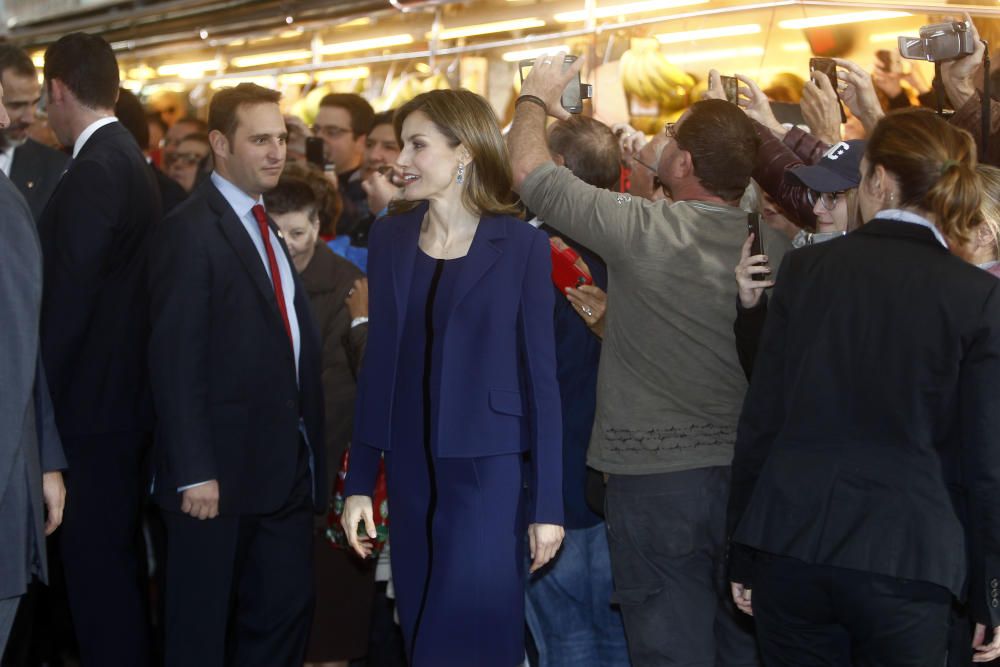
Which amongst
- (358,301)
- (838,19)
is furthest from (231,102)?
(838,19)

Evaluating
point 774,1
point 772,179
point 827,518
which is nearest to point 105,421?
point 772,179

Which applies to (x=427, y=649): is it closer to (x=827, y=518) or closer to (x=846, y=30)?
(x=827, y=518)

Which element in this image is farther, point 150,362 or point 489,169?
point 150,362

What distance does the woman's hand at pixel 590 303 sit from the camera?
3.54m

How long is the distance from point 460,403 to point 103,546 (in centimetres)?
163

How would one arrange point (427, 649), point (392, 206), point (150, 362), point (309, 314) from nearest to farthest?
point (427, 649) → point (392, 206) → point (150, 362) → point (309, 314)

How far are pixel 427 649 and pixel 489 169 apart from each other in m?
1.14

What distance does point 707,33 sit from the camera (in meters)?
5.05

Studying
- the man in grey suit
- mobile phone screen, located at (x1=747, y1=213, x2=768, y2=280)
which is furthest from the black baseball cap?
the man in grey suit

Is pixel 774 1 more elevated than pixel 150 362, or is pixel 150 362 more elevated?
pixel 774 1

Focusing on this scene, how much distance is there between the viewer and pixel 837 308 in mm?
2461

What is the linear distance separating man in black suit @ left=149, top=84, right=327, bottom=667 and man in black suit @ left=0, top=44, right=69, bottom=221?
5.28 feet

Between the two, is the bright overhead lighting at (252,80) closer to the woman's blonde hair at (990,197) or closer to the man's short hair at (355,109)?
the man's short hair at (355,109)

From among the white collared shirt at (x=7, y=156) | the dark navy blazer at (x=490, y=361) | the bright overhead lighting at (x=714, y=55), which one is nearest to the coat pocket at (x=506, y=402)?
the dark navy blazer at (x=490, y=361)
